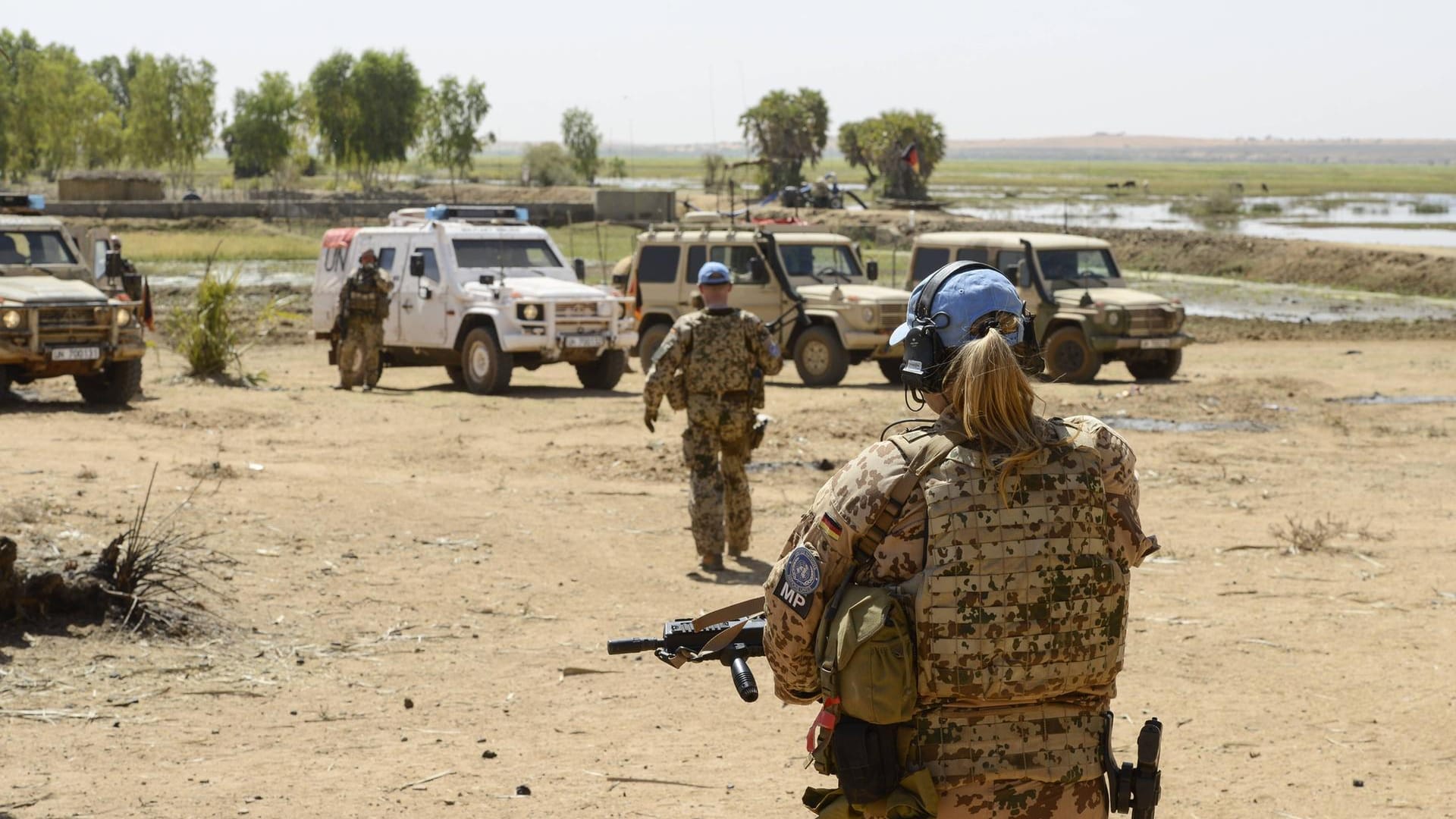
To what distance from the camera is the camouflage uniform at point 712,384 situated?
8289 millimetres

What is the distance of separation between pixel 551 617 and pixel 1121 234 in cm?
3680

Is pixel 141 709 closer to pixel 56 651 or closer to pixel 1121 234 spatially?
pixel 56 651

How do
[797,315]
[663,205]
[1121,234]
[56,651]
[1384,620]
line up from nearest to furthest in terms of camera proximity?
[56,651]
[1384,620]
[797,315]
[1121,234]
[663,205]

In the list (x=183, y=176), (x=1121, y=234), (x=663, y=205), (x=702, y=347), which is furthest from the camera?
(x=183, y=176)

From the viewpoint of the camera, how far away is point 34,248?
14.6 m

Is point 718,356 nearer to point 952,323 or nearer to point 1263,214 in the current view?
point 952,323

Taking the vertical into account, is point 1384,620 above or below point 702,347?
below

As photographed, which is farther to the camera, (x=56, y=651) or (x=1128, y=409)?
(x=1128, y=409)

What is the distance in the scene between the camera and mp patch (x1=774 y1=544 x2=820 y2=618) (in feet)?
9.00

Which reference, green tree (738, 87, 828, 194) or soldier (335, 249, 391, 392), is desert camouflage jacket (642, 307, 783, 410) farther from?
green tree (738, 87, 828, 194)

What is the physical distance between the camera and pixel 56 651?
655 cm

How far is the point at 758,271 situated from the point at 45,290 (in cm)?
704

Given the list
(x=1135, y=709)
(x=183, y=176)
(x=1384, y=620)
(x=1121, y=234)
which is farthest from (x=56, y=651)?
(x=183, y=176)

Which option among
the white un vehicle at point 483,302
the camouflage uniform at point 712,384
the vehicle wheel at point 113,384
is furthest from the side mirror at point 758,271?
the camouflage uniform at point 712,384
